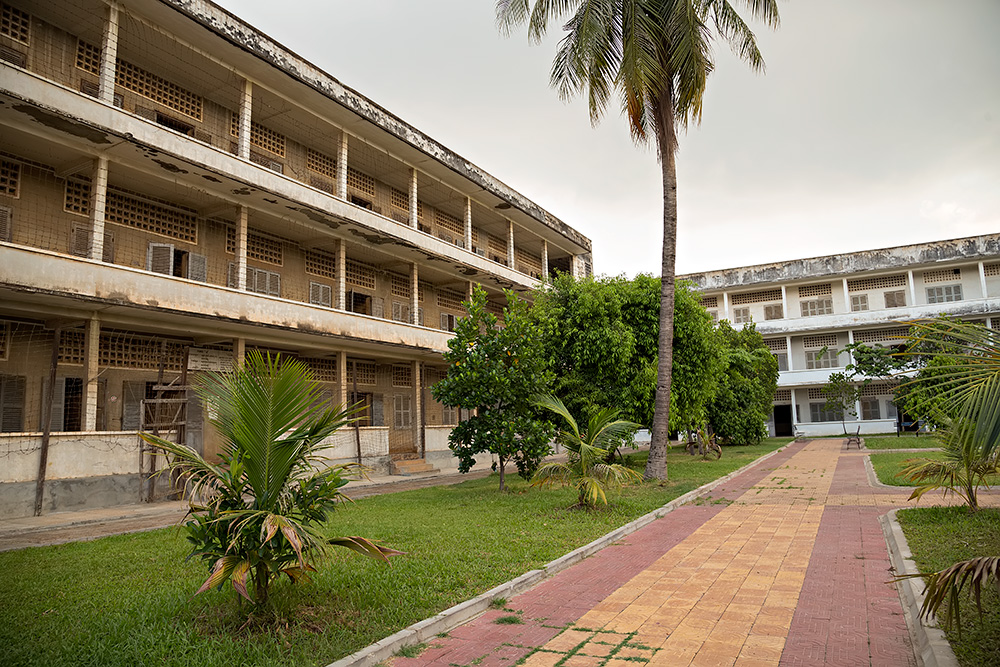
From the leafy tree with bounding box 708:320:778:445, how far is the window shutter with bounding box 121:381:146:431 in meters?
19.9

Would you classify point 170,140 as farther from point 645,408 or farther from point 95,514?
point 645,408

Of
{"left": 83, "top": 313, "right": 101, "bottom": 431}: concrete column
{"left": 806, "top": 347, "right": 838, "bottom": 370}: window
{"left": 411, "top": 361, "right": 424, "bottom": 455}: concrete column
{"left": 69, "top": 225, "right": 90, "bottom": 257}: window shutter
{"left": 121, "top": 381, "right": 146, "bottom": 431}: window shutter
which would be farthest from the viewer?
{"left": 806, "top": 347, "right": 838, "bottom": 370}: window

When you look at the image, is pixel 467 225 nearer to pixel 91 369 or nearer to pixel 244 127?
pixel 244 127

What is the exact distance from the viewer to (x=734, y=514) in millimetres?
10531

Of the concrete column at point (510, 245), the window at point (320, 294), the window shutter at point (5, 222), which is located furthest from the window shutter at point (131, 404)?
the concrete column at point (510, 245)

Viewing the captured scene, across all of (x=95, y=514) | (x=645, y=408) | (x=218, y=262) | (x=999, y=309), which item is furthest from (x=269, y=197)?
(x=999, y=309)

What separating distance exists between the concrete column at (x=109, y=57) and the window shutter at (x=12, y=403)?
6108 mm

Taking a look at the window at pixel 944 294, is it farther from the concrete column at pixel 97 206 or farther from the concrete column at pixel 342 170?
the concrete column at pixel 97 206

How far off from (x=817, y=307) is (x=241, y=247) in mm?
35890

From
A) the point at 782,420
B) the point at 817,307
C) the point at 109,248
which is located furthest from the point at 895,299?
the point at 109,248

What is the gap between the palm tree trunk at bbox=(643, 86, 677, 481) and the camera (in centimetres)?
1448

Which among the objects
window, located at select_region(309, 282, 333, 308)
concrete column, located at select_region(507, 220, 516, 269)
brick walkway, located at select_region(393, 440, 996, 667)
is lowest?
brick walkway, located at select_region(393, 440, 996, 667)

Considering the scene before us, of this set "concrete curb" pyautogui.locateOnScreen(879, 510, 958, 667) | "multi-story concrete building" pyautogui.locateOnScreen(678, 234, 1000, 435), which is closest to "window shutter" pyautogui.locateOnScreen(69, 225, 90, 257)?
"concrete curb" pyautogui.locateOnScreen(879, 510, 958, 667)

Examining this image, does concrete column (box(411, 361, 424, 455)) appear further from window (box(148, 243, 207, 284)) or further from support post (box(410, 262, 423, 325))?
window (box(148, 243, 207, 284))
